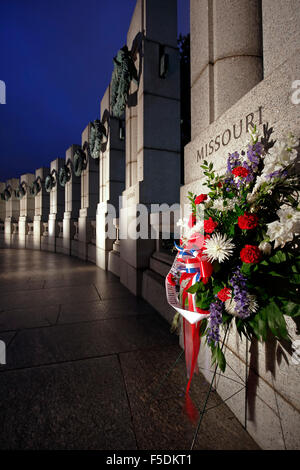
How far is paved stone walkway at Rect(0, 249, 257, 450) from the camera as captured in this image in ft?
5.28

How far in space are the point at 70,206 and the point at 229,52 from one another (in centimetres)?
1179

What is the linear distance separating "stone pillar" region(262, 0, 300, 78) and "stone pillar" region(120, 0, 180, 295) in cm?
382

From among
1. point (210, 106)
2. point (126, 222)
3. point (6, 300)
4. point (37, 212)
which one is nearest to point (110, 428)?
point (210, 106)

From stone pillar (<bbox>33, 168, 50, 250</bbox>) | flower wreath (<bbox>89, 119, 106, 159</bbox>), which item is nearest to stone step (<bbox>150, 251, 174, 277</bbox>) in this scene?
flower wreath (<bbox>89, 119, 106, 159</bbox>)

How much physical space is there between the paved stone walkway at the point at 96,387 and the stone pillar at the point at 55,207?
429 inches

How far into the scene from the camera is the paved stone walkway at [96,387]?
1.61m

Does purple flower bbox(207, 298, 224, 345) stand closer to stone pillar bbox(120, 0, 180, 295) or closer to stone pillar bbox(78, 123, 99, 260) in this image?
stone pillar bbox(120, 0, 180, 295)

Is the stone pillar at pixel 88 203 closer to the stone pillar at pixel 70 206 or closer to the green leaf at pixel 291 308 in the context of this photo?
the stone pillar at pixel 70 206

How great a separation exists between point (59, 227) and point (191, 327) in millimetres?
14186

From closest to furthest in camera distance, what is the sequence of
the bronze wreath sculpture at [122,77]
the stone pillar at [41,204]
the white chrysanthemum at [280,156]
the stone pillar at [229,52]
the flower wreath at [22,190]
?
the white chrysanthemum at [280,156] < the stone pillar at [229,52] < the bronze wreath sculpture at [122,77] < the stone pillar at [41,204] < the flower wreath at [22,190]

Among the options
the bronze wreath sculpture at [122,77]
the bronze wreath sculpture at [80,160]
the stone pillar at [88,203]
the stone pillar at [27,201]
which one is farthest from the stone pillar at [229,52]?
the stone pillar at [27,201]

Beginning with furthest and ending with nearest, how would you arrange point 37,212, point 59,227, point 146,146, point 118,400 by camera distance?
point 37,212, point 59,227, point 146,146, point 118,400

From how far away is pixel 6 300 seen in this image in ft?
15.1
